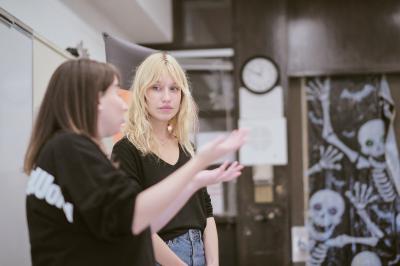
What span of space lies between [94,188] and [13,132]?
63.3 inches

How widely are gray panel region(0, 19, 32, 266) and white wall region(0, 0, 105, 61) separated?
0.17m

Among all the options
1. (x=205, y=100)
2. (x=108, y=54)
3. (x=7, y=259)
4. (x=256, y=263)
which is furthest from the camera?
(x=205, y=100)

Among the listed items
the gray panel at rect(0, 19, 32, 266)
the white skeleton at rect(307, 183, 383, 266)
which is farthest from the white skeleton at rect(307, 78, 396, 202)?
the gray panel at rect(0, 19, 32, 266)

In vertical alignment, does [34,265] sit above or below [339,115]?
below

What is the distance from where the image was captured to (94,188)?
911 millimetres

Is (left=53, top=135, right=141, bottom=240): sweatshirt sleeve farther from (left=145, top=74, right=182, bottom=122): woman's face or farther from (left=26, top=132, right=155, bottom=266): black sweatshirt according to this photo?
(left=145, top=74, right=182, bottom=122): woman's face

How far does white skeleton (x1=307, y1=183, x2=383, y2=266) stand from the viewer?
14.3 feet

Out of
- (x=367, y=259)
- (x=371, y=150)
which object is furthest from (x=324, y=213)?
(x=371, y=150)

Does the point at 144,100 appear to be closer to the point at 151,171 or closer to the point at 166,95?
the point at 166,95

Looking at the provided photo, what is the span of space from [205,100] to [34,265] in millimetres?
3662

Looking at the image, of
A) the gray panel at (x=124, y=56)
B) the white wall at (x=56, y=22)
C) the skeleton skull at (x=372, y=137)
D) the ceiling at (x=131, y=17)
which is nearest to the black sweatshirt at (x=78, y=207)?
the gray panel at (x=124, y=56)

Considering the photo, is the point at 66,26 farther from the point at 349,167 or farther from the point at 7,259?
the point at 349,167

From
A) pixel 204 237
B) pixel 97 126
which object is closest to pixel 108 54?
pixel 204 237

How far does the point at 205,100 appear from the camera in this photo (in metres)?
4.61
